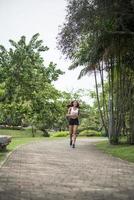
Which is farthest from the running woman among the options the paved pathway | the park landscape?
the paved pathway

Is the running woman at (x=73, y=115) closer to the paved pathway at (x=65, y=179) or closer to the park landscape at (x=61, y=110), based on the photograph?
the park landscape at (x=61, y=110)

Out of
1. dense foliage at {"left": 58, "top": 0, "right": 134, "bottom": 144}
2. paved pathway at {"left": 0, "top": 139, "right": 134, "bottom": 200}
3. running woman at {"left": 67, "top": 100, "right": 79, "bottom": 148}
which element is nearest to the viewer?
paved pathway at {"left": 0, "top": 139, "right": 134, "bottom": 200}

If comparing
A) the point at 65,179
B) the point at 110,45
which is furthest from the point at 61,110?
the point at 65,179

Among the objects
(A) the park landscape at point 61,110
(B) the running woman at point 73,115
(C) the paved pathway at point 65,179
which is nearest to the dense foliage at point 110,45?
(A) the park landscape at point 61,110

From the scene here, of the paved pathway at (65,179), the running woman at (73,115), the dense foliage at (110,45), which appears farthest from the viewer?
the running woman at (73,115)

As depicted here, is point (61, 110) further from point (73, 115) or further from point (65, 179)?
point (65, 179)

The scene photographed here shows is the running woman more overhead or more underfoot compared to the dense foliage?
more underfoot

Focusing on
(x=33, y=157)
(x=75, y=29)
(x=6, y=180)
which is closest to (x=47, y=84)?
(x=75, y=29)

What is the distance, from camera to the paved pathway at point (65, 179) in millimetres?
8758

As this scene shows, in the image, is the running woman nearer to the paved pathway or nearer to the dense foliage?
the dense foliage

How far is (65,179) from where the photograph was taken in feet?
34.4

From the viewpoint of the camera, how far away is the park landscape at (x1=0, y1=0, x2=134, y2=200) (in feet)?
32.1

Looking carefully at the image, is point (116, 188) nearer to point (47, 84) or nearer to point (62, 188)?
point (62, 188)

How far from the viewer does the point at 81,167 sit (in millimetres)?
12672
